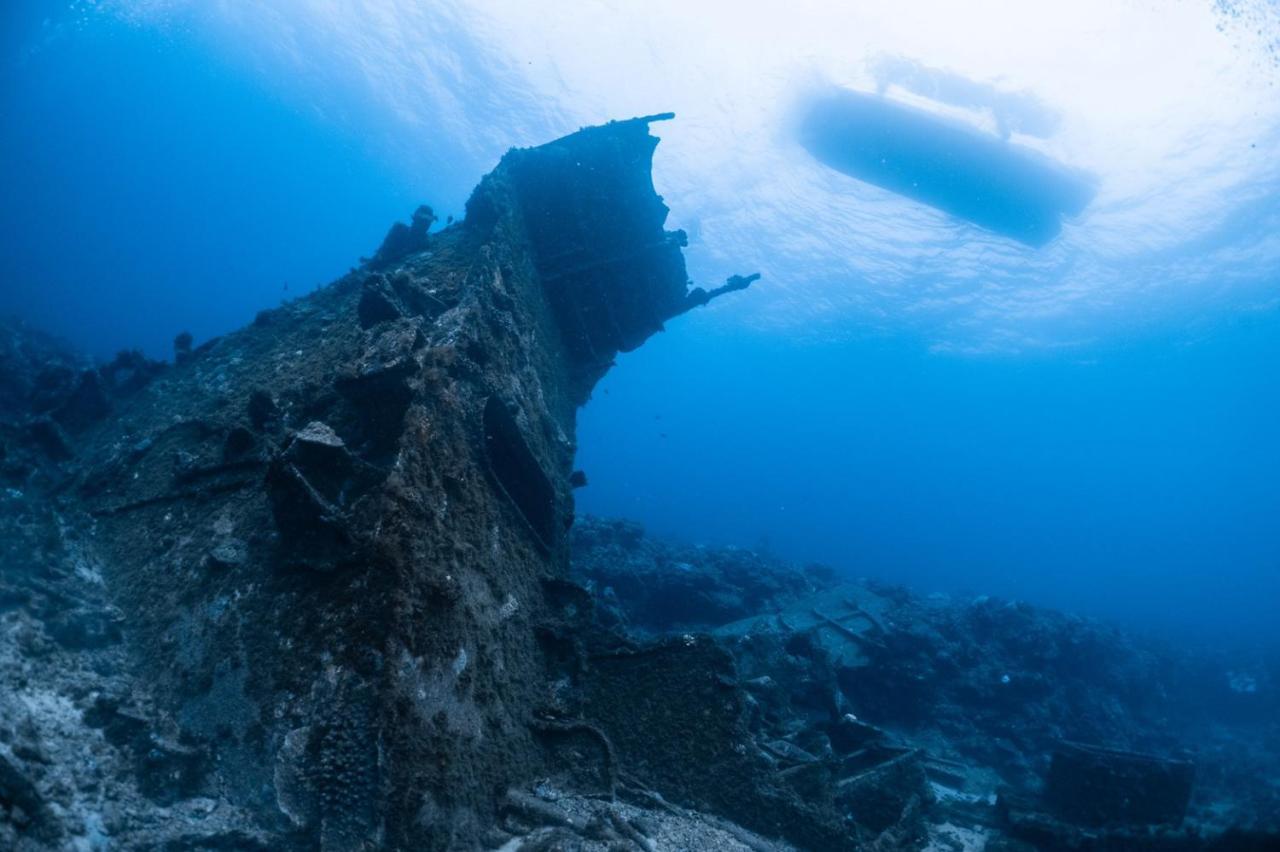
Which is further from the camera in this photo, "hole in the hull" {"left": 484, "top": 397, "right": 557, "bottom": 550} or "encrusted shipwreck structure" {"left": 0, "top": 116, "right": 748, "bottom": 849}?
"hole in the hull" {"left": 484, "top": 397, "right": 557, "bottom": 550}

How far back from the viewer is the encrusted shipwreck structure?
3.53m

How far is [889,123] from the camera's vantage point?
23.8 meters

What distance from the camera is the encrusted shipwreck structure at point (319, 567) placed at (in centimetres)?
353

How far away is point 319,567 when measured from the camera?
4.03 meters

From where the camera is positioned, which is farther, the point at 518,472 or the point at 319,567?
the point at 518,472

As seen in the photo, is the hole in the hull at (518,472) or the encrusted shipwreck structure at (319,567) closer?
the encrusted shipwreck structure at (319,567)

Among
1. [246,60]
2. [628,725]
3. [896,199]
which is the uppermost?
[246,60]

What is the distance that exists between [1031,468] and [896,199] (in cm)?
11505

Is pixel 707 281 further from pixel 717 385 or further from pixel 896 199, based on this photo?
pixel 717 385

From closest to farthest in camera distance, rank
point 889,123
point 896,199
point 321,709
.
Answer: point 321,709, point 889,123, point 896,199

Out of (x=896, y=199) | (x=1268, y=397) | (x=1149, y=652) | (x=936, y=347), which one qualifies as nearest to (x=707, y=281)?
(x=896, y=199)

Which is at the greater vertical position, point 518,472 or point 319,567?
point 518,472

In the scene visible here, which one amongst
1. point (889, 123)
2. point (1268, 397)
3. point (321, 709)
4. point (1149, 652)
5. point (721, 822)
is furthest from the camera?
point (1268, 397)

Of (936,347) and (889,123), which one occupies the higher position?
(936,347)
